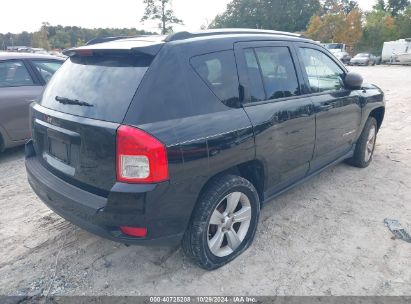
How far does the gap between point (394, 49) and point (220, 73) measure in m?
36.3

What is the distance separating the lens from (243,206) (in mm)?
2922

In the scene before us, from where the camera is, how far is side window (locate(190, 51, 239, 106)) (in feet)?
8.36

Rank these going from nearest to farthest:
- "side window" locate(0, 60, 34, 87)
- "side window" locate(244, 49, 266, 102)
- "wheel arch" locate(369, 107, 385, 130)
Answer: "side window" locate(244, 49, 266, 102) → "wheel arch" locate(369, 107, 385, 130) → "side window" locate(0, 60, 34, 87)

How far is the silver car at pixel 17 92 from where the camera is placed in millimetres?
5035

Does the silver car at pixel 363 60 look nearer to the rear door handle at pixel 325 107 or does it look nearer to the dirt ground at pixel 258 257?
the dirt ground at pixel 258 257

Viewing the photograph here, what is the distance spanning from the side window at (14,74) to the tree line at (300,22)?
70.7ft

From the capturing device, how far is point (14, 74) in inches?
206

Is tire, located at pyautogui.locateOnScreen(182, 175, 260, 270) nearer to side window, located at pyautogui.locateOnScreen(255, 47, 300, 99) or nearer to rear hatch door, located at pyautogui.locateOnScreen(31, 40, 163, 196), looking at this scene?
rear hatch door, located at pyautogui.locateOnScreen(31, 40, 163, 196)

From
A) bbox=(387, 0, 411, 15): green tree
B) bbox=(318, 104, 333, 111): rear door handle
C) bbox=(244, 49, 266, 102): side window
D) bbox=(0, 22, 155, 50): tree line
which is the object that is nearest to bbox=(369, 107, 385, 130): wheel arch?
Result: bbox=(318, 104, 333, 111): rear door handle

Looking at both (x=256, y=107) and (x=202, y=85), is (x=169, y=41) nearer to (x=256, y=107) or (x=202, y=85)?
(x=202, y=85)

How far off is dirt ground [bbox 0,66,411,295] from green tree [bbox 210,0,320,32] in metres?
64.4

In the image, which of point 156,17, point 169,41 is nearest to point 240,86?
point 169,41

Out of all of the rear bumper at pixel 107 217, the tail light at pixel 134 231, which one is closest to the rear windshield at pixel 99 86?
the rear bumper at pixel 107 217

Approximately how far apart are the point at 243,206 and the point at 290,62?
5.01ft
